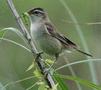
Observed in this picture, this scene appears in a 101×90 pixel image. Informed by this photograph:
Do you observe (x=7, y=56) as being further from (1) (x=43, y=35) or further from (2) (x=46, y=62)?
(2) (x=46, y=62)

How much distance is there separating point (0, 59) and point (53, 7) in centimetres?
205

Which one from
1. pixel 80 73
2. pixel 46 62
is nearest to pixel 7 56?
pixel 80 73

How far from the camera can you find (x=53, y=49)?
372 cm

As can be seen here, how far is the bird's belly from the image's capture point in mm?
3571

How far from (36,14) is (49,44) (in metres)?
0.24

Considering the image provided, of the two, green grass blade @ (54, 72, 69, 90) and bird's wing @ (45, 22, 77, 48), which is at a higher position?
green grass blade @ (54, 72, 69, 90)

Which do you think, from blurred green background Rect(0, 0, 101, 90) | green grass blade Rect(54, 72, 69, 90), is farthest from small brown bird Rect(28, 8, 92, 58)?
blurred green background Rect(0, 0, 101, 90)

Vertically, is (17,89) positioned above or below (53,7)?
above

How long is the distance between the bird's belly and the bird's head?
0.15 m

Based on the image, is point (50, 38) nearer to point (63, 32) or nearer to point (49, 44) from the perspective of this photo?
point (49, 44)

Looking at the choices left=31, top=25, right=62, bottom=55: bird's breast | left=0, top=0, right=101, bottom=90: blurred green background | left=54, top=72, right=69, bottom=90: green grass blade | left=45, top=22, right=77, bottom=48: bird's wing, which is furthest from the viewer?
left=0, top=0, right=101, bottom=90: blurred green background

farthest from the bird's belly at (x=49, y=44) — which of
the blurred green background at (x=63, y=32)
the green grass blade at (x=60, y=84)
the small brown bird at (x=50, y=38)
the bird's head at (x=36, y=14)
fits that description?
the blurred green background at (x=63, y=32)

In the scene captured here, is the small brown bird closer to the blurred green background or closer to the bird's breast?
the bird's breast

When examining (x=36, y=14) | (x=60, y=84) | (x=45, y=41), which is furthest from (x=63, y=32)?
(x=60, y=84)
